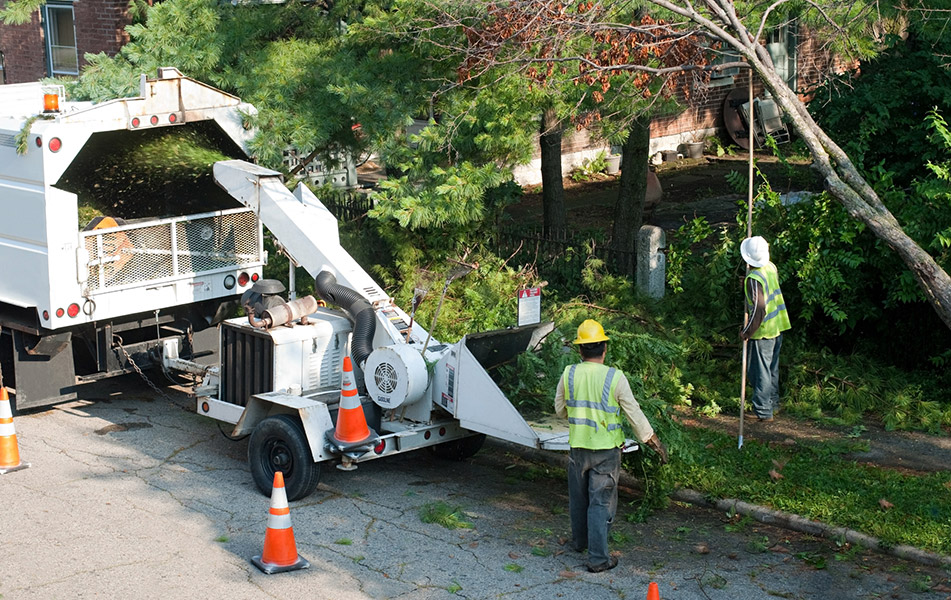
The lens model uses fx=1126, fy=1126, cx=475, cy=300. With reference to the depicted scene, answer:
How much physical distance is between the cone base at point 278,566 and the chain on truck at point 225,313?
957 millimetres

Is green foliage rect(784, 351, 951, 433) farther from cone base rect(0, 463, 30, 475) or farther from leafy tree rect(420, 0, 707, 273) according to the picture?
cone base rect(0, 463, 30, 475)

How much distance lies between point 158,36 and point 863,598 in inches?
349

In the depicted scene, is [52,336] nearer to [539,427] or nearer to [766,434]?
[539,427]

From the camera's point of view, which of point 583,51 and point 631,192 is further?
point 631,192

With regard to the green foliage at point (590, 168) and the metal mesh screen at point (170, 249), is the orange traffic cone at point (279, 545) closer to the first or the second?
the metal mesh screen at point (170, 249)

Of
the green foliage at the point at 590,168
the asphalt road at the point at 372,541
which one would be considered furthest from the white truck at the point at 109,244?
the green foliage at the point at 590,168

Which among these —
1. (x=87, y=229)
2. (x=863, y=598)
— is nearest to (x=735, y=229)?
(x=863, y=598)

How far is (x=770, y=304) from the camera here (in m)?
9.30

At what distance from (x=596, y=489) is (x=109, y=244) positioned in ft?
15.5

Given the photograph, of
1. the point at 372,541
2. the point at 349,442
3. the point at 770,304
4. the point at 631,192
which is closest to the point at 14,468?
the point at 349,442

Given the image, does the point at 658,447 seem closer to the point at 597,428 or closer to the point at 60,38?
the point at 597,428

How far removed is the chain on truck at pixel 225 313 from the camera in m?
7.76

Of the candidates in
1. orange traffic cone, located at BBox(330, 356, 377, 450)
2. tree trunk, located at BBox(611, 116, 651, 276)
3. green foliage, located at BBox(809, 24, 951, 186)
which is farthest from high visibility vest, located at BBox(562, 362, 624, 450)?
tree trunk, located at BBox(611, 116, 651, 276)

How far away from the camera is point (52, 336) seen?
9352 mm
